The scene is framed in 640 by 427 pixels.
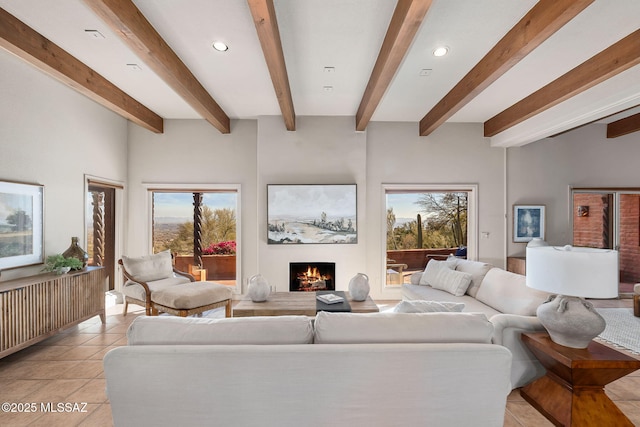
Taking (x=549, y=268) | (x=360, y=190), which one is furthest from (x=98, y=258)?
(x=549, y=268)

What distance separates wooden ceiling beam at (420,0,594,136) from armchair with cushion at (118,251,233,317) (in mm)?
3729

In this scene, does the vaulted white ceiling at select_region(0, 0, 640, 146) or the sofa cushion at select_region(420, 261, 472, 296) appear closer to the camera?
the vaulted white ceiling at select_region(0, 0, 640, 146)

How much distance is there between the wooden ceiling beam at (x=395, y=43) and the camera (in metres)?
2.12

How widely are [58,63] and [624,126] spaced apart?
764 centimetres

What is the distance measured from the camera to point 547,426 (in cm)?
205

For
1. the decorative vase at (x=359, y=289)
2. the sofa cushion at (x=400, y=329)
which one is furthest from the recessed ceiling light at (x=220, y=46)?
the decorative vase at (x=359, y=289)

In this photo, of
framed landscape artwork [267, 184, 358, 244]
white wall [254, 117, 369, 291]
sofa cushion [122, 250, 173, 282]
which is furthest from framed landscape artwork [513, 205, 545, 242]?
sofa cushion [122, 250, 173, 282]

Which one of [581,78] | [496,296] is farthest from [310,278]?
[581,78]

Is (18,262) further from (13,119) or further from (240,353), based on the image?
(240,353)

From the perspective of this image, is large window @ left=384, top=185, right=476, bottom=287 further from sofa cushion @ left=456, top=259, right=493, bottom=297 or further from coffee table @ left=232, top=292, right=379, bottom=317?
coffee table @ left=232, top=292, right=379, bottom=317

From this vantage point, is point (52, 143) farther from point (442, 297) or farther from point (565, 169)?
point (565, 169)

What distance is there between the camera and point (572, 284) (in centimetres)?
180

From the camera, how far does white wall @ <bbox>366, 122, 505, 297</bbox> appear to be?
529cm

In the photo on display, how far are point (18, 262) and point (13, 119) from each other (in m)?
1.45
